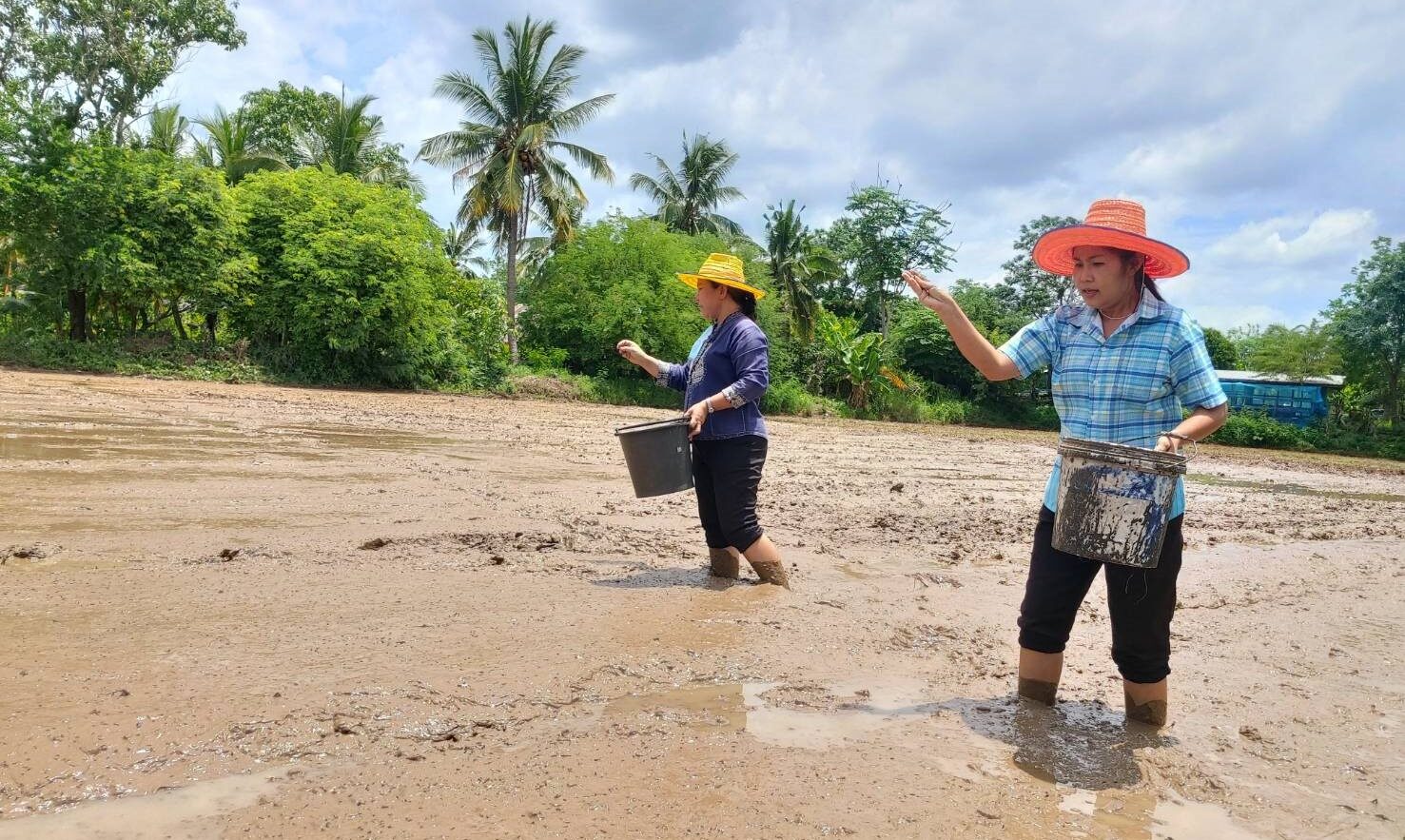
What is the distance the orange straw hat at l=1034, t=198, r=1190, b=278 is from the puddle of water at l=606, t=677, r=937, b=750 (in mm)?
1711

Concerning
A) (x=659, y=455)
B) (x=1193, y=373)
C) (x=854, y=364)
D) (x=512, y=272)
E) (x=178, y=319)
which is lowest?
(x=659, y=455)

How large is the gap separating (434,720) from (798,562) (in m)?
3.30

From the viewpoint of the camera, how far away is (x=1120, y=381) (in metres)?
2.93

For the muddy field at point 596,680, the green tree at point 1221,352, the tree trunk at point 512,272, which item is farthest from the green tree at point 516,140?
the green tree at point 1221,352

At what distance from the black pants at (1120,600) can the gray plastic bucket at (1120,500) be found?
0.15 meters

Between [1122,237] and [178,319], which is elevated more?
[1122,237]

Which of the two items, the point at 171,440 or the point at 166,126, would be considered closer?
the point at 171,440

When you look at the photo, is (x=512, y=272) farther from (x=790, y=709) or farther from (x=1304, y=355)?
(x=1304, y=355)

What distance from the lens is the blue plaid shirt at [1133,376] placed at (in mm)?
2893

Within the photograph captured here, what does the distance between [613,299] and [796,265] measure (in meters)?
11.3

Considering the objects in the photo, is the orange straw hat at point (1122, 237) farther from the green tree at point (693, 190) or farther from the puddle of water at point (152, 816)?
the green tree at point (693, 190)

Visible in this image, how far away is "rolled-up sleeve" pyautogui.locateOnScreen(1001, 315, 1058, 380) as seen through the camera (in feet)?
10.4

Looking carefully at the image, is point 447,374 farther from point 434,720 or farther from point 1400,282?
point 1400,282

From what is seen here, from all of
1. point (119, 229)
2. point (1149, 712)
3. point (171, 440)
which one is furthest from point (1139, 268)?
point (119, 229)
